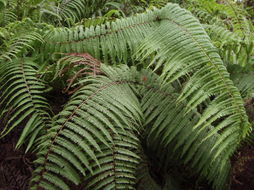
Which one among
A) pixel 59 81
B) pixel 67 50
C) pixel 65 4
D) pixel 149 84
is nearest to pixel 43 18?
pixel 65 4

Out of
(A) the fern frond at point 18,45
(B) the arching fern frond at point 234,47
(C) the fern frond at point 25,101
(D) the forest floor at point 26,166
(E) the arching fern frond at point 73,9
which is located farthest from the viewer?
(E) the arching fern frond at point 73,9

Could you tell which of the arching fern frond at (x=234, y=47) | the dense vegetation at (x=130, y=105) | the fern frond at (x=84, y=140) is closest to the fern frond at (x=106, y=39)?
the dense vegetation at (x=130, y=105)

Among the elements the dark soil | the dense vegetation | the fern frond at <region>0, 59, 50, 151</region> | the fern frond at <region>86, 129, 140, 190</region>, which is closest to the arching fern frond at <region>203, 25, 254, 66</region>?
the dense vegetation

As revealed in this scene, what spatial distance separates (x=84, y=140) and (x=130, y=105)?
0.26 meters

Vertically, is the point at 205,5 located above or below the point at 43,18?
above

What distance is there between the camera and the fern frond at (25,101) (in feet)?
3.84

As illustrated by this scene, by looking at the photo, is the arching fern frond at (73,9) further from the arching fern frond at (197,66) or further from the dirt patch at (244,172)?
the dirt patch at (244,172)

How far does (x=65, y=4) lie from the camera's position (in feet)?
7.76

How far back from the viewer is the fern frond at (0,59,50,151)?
117 centimetres

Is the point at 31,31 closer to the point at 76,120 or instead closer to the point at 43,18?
the point at 43,18

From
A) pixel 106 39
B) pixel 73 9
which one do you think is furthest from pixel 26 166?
pixel 73 9

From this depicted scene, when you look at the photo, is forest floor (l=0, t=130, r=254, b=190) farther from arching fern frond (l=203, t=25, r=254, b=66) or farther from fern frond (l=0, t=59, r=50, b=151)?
arching fern frond (l=203, t=25, r=254, b=66)

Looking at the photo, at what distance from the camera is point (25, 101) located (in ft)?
3.94

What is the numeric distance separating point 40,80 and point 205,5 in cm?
160
